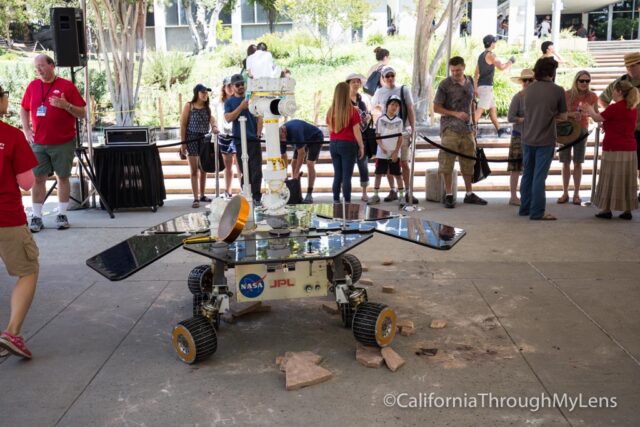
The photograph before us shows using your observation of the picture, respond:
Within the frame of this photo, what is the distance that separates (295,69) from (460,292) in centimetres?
1671

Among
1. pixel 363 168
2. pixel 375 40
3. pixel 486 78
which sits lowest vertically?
pixel 363 168

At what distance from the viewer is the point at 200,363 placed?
450 centimetres

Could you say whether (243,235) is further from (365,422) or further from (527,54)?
(527,54)

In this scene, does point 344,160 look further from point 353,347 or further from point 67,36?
point 353,347

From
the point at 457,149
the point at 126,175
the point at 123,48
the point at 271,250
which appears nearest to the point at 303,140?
the point at 457,149

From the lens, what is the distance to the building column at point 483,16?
1217 inches

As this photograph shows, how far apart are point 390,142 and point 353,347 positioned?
5.17 m

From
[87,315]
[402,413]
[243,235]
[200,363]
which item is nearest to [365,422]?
[402,413]

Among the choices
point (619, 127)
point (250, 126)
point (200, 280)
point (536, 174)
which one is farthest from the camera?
point (250, 126)

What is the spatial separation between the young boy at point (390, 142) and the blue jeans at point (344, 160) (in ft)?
2.28

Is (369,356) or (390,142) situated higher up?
(390,142)

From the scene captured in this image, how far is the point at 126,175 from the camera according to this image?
377 inches

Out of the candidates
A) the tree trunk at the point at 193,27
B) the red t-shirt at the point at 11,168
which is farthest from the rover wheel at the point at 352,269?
the tree trunk at the point at 193,27

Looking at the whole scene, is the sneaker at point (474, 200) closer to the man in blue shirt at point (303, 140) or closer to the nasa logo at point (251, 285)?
the man in blue shirt at point (303, 140)
